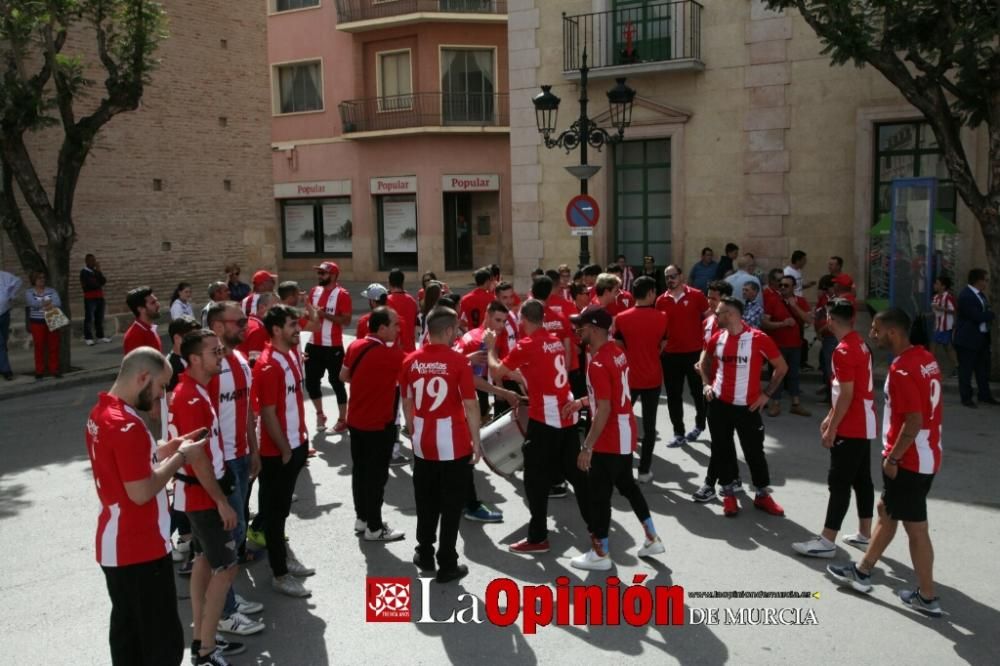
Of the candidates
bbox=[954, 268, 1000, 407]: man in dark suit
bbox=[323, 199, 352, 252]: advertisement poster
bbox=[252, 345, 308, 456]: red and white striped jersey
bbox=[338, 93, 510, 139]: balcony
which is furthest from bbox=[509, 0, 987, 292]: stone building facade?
bbox=[323, 199, 352, 252]: advertisement poster

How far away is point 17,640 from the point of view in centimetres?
541

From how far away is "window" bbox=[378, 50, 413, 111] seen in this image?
30.2 metres

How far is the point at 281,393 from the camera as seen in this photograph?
599cm

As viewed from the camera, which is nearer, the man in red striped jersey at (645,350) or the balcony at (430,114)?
the man in red striped jersey at (645,350)

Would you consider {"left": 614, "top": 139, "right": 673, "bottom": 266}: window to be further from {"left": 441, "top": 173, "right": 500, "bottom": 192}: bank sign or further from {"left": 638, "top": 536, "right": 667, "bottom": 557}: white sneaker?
{"left": 638, "top": 536, "right": 667, "bottom": 557}: white sneaker

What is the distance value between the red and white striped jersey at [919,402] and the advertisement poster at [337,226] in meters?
27.6

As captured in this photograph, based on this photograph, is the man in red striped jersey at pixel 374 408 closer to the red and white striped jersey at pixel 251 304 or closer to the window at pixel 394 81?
the red and white striped jersey at pixel 251 304

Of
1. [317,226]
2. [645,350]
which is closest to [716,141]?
[645,350]

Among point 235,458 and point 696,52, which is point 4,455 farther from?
point 696,52

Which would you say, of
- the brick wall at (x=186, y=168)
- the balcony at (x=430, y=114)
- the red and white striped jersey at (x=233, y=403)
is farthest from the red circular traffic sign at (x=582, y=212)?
the balcony at (x=430, y=114)

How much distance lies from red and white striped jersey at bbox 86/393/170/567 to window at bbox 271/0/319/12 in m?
29.8

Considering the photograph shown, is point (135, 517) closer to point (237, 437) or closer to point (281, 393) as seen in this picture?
point (237, 437)

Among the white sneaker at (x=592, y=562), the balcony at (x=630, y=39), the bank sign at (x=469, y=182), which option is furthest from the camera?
the bank sign at (x=469, y=182)

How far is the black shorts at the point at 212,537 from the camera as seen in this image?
4.92m
